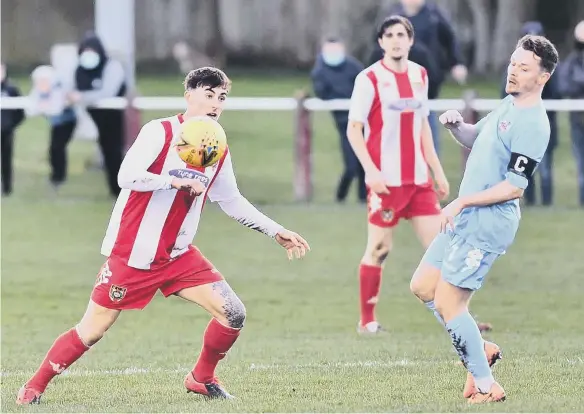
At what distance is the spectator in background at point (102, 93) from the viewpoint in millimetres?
18562

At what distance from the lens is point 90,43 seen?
61.1 ft

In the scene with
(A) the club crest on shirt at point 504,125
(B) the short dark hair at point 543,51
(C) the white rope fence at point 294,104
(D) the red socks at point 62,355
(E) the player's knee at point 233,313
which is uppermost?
(B) the short dark hair at point 543,51

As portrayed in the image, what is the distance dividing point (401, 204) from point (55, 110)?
946 centimetres

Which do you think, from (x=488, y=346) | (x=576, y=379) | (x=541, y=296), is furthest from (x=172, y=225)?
(x=541, y=296)

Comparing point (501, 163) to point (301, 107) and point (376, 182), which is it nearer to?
point (376, 182)

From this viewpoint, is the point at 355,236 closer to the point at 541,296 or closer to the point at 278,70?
the point at 541,296

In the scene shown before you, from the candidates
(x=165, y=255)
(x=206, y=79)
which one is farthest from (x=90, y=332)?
(x=206, y=79)

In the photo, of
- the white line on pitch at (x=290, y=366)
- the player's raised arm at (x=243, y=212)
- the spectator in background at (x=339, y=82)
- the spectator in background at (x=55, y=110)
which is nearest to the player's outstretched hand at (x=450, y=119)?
the player's raised arm at (x=243, y=212)

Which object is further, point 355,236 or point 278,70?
point 278,70

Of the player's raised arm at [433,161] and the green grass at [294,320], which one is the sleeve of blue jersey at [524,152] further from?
the player's raised arm at [433,161]

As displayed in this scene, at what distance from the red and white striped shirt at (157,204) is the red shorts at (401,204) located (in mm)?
2441

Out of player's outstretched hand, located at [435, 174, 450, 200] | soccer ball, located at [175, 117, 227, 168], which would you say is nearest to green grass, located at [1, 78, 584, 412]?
player's outstretched hand, located at [435, 174, 450, 200]

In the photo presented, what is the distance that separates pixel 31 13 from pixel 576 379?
28.9m

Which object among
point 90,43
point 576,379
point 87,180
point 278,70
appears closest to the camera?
point 576,379
